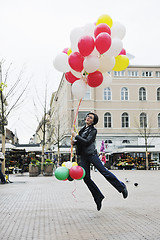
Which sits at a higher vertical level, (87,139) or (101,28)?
(101,28)

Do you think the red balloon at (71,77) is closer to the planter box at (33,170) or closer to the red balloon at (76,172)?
the red balloon at (76,172)

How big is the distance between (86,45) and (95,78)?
27.1 inches

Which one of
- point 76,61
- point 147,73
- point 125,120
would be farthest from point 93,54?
point 147,73

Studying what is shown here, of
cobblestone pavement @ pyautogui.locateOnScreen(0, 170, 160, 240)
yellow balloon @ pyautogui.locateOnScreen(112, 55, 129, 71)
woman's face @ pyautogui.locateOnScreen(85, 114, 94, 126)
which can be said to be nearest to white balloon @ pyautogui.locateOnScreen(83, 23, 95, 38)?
yellow balloon @ pyautogui.locateOnScreen(112, 55, 129, 71)

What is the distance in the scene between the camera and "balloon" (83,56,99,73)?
5801mm

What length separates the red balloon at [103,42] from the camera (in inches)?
220

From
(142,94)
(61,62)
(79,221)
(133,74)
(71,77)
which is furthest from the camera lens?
(133,74)

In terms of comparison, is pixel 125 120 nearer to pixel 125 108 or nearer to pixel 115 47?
pixel 125 108

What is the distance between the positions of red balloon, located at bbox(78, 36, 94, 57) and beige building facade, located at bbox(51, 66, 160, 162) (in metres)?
40.8

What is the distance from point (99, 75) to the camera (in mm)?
6051

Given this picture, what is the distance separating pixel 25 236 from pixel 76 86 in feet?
9.84

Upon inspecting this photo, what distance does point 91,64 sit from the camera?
19.1 feet

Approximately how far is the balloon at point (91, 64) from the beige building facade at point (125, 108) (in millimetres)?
40676

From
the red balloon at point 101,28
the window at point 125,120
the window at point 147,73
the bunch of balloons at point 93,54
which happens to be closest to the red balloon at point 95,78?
the bunch of balloons at point 93,54
